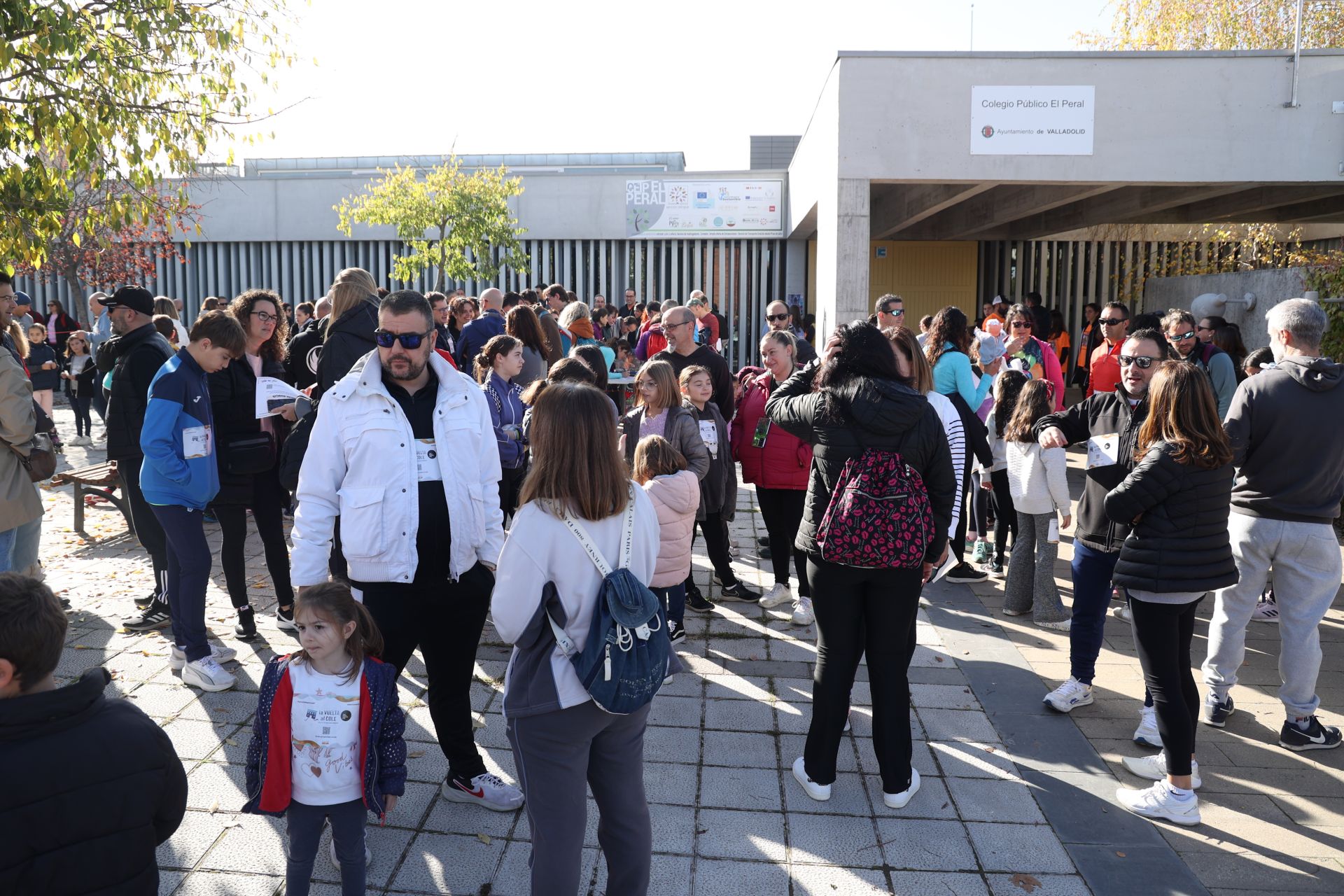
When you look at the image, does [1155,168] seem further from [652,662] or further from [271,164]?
[271,164]

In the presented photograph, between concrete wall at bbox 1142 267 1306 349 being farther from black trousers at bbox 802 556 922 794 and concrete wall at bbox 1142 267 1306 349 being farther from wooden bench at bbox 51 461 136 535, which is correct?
wooden bench at bbox 51 461 136 535

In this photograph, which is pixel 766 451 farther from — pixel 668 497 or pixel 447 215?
pixel 447 215

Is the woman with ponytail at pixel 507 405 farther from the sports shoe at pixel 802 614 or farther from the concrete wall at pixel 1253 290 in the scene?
the concrete wall at pixel 1253 290

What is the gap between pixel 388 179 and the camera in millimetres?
20234

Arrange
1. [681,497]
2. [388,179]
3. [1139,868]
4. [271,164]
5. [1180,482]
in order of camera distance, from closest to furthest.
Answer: [1139,868] → [1180,482] → [681,497] → [388,179] → [271,164]

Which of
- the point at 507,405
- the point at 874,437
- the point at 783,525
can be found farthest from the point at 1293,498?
the point at 507,405

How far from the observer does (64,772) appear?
2020 mm

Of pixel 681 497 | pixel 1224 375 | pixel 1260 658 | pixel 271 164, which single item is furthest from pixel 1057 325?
pixel 271 164

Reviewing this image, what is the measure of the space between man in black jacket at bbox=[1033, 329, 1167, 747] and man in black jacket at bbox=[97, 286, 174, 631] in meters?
4.71

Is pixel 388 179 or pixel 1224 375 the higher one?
pixel 388 179

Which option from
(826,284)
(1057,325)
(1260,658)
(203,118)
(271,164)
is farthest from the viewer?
(271,164)

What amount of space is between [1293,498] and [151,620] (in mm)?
6208

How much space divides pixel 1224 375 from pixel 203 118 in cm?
776

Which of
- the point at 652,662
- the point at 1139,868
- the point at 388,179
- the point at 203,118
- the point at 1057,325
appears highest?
the point at 388,179
